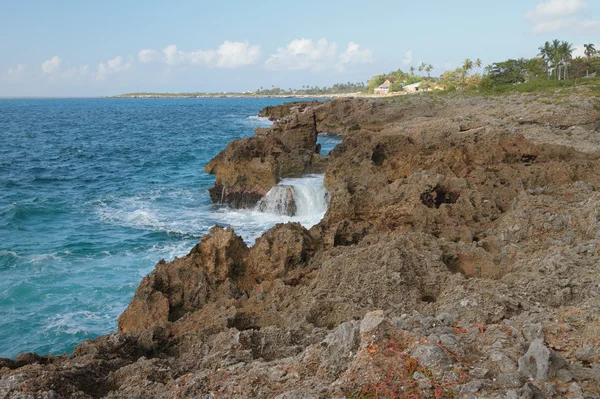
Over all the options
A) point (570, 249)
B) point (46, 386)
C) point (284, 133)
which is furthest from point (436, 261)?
point (284, 133)

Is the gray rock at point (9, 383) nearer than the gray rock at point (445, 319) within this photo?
Yes

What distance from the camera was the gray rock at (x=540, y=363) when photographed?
484 cm

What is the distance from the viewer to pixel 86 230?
21.5 m

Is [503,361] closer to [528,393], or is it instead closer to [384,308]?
[528,393]

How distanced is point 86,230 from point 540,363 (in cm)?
2066

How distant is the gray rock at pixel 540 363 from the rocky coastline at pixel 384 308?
0.6 inches

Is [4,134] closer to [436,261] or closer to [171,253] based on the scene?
[171,253]

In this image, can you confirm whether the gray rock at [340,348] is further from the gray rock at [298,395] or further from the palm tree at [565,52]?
the palm tree at [565,52]

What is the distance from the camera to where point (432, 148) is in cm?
2161

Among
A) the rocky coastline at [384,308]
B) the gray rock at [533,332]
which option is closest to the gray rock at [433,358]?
the rocky coastline at [384,308]

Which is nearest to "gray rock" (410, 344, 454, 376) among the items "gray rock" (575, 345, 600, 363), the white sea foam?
"gray rock" (575, 345, 600, 363)

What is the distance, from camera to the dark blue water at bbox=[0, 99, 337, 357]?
13.3 metres

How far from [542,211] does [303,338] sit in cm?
713

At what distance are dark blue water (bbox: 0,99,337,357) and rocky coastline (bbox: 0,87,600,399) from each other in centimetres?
475
